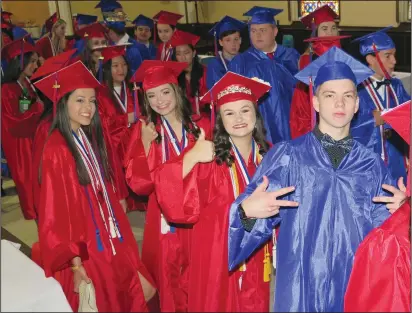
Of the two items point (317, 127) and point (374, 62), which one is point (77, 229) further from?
point (374, 62)

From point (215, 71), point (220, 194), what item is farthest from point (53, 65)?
point (215, 71)

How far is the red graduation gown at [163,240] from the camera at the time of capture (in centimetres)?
359

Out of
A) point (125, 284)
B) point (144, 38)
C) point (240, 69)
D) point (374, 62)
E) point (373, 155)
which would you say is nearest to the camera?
point (373, 155)

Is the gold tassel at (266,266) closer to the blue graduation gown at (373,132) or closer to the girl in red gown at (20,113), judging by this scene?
the blue graduation gown at (373,132)

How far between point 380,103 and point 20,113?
3434 mm

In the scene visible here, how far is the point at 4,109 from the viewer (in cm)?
575

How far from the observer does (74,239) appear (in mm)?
3248

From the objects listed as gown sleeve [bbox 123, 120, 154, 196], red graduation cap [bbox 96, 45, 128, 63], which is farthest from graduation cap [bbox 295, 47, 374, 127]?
red graduation cap [bbox 96, 45, 128, 63]

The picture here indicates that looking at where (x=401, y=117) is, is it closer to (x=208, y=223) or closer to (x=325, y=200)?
(x=325, y=200)

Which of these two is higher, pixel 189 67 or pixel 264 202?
pixel 189 67

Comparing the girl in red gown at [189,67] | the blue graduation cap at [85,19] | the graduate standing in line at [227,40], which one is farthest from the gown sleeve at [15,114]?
the blue graduation cap at [85,19]

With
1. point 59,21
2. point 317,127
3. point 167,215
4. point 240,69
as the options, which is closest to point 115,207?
point 167,215

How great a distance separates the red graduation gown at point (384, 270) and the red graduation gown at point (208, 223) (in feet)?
3.00

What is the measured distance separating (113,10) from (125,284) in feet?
17.7
